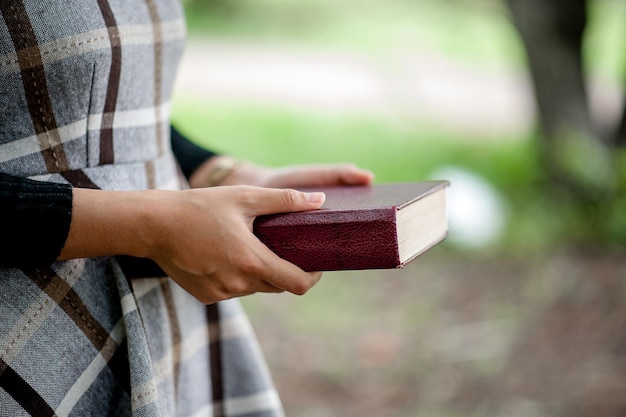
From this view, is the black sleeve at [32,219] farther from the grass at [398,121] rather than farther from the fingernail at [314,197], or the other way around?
the grass at [398,121]

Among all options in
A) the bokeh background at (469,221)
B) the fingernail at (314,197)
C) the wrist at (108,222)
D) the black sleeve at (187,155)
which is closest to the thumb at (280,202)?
the fingernail at (314,197)

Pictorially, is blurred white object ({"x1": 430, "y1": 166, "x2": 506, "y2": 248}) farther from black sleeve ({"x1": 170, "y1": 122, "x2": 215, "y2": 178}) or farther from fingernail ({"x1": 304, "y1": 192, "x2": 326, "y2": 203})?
fingernail ({"x1": 304, "y1": 192, "x2": 326, "y2": 203})

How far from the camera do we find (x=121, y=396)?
0.99m

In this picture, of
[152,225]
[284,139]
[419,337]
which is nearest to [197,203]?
[152,225]

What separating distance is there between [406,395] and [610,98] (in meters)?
3.55

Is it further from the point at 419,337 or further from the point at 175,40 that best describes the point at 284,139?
the point at 175,40

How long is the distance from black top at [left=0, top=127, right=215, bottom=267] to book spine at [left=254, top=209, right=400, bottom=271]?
202 millimetres

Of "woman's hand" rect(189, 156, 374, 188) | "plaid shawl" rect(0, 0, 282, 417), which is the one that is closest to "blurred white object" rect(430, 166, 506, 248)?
"woman's hand" rect(189, 156, 374, 188)

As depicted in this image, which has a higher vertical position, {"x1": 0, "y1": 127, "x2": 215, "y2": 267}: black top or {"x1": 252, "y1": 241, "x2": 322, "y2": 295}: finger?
{"x1": 0, "y1": 127, "x2": 215, "y2": 267}: black top

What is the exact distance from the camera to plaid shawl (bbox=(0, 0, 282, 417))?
2.94ft

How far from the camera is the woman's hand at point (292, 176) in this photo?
1.21 meters

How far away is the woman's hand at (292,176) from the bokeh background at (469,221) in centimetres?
160

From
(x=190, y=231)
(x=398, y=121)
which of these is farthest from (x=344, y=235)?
(x=398, y=121)

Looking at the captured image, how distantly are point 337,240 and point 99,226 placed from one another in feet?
0.81
